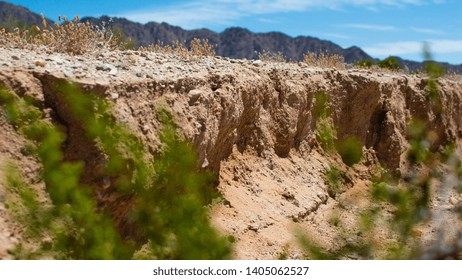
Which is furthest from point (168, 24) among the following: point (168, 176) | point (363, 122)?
point (168, 176)

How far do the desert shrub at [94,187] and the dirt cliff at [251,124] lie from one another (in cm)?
12

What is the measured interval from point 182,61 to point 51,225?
3.67 meters

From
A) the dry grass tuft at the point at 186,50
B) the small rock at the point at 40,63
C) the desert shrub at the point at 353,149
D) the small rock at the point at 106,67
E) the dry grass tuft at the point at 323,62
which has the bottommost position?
the desert shrub at the point at 353,149

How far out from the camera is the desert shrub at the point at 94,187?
14.6ft

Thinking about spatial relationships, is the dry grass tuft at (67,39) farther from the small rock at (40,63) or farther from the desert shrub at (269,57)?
the desert shrub at (269,57)

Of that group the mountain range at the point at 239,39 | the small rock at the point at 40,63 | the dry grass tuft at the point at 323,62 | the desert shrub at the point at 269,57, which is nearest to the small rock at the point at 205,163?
the small rock at the point at 40,63

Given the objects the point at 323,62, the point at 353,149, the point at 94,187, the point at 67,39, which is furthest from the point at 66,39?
the point at 323,62

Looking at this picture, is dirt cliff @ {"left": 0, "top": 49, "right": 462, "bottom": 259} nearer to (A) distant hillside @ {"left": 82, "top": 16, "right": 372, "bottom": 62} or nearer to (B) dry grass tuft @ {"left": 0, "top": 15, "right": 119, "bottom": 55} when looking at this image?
(B) dry grass tuft @ {"left": 0, "top": 15, "right": 119, "bottom": 55}

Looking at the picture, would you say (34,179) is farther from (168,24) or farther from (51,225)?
(168,24)

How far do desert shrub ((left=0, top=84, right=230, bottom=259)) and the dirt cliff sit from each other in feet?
0.40

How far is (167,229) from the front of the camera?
4047mm

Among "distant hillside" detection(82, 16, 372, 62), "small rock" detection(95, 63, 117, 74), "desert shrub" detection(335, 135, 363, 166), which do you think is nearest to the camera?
"desert shrub" detection(335, 135, 363, 166)

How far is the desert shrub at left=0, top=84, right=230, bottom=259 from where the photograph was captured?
4.46 metres

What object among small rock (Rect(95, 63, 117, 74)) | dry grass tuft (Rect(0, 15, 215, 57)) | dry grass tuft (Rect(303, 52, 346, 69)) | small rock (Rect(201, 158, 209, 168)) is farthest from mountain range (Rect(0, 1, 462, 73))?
small rock (Rect(95, 63, 117, 74))
